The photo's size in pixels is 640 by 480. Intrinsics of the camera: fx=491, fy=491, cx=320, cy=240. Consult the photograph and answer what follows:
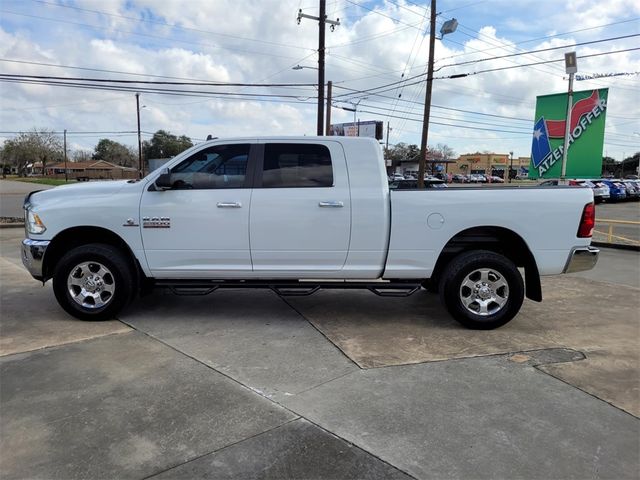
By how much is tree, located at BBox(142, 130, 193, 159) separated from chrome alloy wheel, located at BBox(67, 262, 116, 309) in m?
87.6

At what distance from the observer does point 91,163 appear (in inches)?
4830

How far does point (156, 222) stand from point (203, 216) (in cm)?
52

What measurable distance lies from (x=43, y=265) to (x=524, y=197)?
5187mm

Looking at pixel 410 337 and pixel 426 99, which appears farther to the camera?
pixel 426 99

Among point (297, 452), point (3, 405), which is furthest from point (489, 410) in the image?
point (3, 405)

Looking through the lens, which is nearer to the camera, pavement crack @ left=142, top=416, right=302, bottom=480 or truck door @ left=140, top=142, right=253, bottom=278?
pavement crack @ left=142, top=416, right=302, bottom=480

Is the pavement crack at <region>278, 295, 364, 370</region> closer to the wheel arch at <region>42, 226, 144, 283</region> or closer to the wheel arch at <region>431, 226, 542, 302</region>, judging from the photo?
the wheel arch at <region>431, 226, 542, 302</region>

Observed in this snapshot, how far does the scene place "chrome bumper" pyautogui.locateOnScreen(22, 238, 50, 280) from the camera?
5.32 meters

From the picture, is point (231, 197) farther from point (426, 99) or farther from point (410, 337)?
point (426, 99)

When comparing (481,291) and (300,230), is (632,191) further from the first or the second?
(300,230)

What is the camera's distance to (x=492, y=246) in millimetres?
5453

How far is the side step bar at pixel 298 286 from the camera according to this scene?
532 cm

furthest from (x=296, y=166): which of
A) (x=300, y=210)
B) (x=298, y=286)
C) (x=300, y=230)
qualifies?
(x=298, y=286)

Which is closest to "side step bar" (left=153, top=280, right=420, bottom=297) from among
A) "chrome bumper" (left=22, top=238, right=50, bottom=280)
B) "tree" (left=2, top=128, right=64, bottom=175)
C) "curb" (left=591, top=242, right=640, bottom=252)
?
"chrome bumper" (left=22, top=238, right=50, bottom=280)
